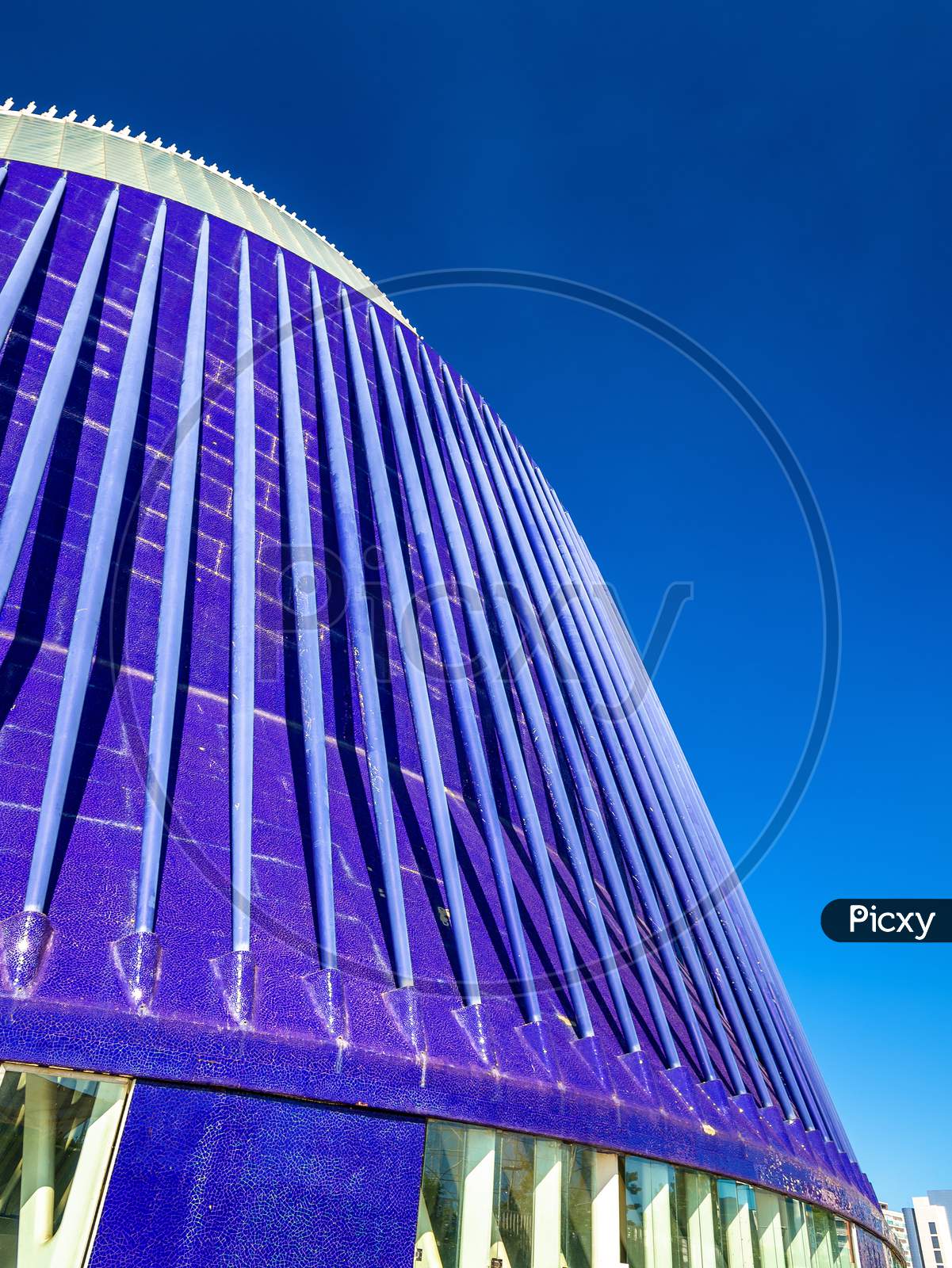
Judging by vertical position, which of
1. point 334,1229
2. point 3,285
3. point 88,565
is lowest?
point 334,1229

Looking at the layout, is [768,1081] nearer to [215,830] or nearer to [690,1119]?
[690,1119]

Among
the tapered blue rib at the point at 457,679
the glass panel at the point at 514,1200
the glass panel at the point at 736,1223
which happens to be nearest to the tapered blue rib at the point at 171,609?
the tapered blue rib at the point at 457,679

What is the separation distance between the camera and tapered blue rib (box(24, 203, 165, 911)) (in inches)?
227

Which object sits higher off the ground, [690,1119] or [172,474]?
[172,474]

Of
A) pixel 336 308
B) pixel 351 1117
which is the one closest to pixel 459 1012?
pixel 351 1117

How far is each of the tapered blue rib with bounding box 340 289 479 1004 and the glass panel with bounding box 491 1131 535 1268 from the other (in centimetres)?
106

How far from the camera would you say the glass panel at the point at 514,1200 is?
657 cm

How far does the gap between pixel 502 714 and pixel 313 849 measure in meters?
3.24

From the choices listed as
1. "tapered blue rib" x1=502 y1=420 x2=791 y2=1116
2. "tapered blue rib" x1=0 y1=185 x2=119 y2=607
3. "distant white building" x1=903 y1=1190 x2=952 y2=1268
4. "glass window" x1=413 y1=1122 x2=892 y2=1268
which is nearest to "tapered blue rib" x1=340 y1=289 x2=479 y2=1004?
"glass window" x1=413 y1=1122 x2=892 y2=1268

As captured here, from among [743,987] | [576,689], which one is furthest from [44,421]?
[743,987]

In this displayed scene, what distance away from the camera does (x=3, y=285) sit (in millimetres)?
8930

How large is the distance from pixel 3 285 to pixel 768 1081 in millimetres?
12672

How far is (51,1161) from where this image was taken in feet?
16.5

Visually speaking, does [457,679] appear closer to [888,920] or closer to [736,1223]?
[888,920]
